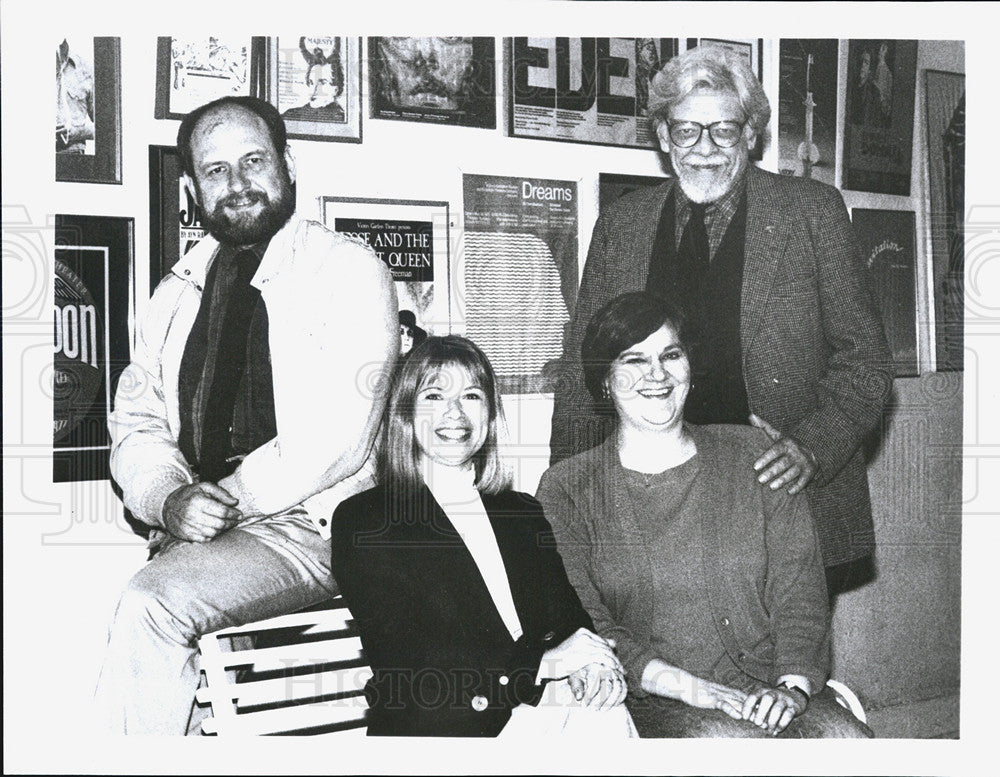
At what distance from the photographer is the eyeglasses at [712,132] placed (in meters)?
2.50

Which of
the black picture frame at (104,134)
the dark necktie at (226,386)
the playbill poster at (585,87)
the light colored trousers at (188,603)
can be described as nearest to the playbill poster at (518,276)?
the playbill poster at (585,87)

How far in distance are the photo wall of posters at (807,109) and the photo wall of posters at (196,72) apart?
1411 millimetres

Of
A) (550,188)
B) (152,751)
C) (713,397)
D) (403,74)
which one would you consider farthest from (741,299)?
(152,751)

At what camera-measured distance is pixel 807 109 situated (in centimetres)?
254

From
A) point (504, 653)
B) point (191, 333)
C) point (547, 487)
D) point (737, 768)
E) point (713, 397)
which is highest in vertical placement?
point (191, 333)

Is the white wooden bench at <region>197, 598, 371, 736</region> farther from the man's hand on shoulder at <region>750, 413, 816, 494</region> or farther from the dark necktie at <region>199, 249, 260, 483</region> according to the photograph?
the man's hand on shoulder at <region>750, 413, 816, 494</region>

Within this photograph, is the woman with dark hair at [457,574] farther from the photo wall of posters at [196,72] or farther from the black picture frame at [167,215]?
the photo wall of posters at [196,72]

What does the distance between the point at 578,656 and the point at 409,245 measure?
1149 millimetres

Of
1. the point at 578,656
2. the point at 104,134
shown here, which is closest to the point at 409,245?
the point at 104,134

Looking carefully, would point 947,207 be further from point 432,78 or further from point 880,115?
point 432,78

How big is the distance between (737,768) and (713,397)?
0.98 meters

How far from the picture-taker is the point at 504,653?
2475 millimetres

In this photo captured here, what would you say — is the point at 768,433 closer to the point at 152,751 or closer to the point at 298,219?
the point at 298,219

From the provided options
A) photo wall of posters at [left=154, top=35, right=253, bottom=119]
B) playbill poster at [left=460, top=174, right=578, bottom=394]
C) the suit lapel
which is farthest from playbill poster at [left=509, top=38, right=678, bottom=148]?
photo wall of posters at [left=154, top=35, right=253, bottom=119]
